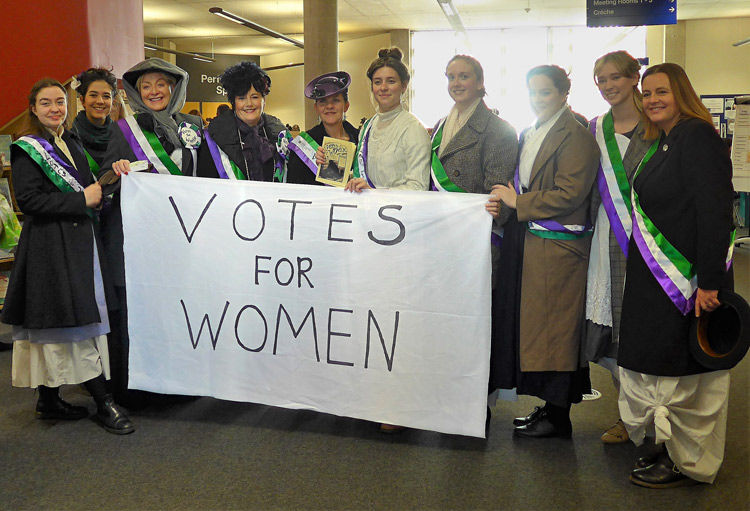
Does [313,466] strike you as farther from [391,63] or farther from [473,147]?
[391,63]

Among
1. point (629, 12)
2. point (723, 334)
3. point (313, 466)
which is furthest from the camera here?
point (629, 12)

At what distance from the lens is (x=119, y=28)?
6.17 m

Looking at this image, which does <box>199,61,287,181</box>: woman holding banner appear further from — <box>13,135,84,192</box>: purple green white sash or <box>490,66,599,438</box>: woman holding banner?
<box>490,66,599,438</box>: woman holding banner

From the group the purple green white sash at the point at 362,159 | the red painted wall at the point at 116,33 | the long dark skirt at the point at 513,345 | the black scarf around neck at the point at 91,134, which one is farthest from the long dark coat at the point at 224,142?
the red painted wall at the point at 116,33

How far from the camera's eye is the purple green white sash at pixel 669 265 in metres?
2.15

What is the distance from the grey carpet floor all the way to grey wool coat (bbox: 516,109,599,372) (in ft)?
1.28

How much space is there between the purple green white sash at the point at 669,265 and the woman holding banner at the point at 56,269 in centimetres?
204

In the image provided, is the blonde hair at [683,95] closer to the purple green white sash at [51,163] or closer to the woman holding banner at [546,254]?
the woman holding banner at [546,254]

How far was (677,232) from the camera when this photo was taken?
2172mm

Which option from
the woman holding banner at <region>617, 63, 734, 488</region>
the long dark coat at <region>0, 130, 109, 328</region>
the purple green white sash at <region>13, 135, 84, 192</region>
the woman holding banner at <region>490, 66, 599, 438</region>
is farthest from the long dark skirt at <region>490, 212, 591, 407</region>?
the purple green white sash at <region>13, 135, 84, 192</region>

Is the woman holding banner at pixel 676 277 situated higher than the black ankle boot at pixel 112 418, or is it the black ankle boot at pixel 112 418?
the woman holding banner at pixel 676 277

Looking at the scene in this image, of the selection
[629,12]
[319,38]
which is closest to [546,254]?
[629,12]

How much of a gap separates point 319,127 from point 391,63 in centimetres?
44

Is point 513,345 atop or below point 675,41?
below
